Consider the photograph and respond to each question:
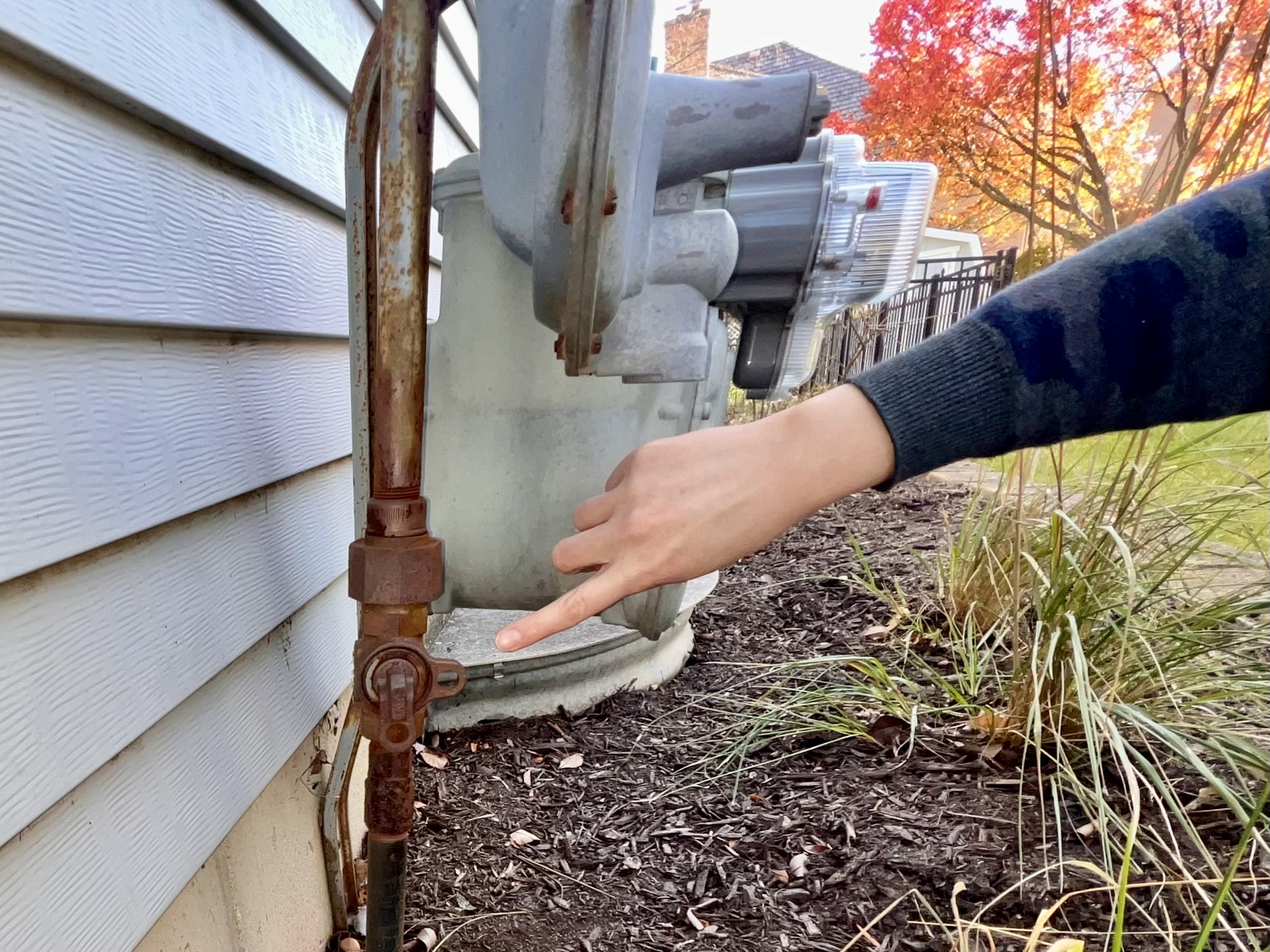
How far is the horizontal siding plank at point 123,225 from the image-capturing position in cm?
65

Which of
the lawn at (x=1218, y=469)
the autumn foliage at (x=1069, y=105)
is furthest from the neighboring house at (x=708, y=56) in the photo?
the lawn at (x=1218, y=469)

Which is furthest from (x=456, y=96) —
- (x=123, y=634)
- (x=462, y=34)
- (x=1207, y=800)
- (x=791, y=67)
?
(x=791, y=67)

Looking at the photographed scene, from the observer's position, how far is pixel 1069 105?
345cm

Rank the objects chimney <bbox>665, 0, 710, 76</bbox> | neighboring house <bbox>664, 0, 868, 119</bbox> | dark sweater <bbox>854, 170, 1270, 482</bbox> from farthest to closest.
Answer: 1. chimney <bbox>665, 0, 710, 76</bbox>
2. neighboring house <bbox>664, 0, 868, 119</bbox>
3. dark sweater <bbox>854, 170, 1270, 482</bbox>

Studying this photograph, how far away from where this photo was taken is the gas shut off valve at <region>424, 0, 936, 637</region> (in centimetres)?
67

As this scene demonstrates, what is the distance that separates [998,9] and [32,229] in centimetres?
539

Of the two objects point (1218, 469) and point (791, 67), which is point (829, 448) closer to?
point (1218, 469)

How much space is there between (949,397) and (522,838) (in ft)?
4.17

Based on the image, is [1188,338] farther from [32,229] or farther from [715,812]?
[715,812]

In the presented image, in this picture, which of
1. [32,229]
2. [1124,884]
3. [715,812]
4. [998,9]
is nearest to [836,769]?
[715,812]

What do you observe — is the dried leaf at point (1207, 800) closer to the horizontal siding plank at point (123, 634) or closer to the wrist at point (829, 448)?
the wrist at point (829, 448)

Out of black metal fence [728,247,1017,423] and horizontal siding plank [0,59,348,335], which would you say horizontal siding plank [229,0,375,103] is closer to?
horizontal siding plank [0,59,348,335]

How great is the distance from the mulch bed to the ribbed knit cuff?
797 millimetres

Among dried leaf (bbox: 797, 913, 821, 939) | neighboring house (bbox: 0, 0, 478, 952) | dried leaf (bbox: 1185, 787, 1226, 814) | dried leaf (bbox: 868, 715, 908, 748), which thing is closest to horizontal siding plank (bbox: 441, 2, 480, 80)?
neighboring house (bbox: 0, 0, 478, 952)
